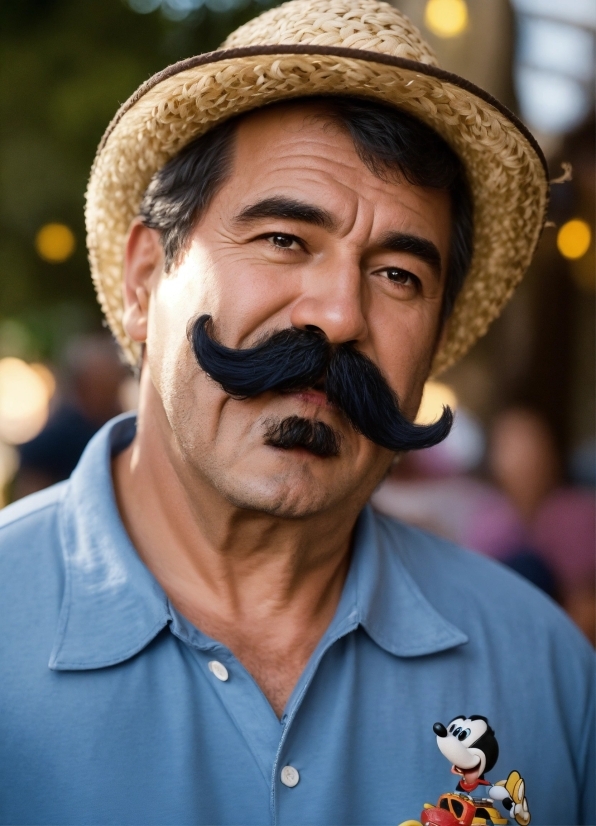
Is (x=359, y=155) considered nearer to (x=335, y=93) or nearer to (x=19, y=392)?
(x=335, y=93)

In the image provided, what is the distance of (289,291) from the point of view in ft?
6.42

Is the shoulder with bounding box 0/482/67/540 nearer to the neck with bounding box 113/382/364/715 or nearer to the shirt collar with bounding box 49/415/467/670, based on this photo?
the shirt collar with bounding box 49/415/467/670

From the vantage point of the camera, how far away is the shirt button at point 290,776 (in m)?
1.83

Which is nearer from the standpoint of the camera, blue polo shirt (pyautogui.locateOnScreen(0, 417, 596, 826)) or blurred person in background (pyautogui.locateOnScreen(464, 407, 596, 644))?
blue polo shirt (pyautogui.locateOnScreen(0, 417, 596, 826))

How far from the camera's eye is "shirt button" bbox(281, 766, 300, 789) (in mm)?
1825

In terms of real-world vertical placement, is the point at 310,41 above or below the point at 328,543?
above

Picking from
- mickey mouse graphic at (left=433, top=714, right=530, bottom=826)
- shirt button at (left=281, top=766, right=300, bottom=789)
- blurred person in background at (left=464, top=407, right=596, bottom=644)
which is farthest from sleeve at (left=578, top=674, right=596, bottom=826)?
blurred person in background at (left=464, top=407, right=596, bottom=644)

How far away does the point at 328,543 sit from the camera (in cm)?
215

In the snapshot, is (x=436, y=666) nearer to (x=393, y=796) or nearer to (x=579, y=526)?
(x=393, y=796)

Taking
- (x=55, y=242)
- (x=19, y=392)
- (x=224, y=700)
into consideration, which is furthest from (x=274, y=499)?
(x=19, y=392)

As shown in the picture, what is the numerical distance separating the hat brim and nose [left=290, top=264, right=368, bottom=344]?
0.41 metres

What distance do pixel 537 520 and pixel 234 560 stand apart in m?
3.23

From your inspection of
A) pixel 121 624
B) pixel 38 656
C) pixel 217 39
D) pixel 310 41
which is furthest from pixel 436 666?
pixel 217 39

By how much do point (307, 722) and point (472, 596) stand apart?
653 mm
